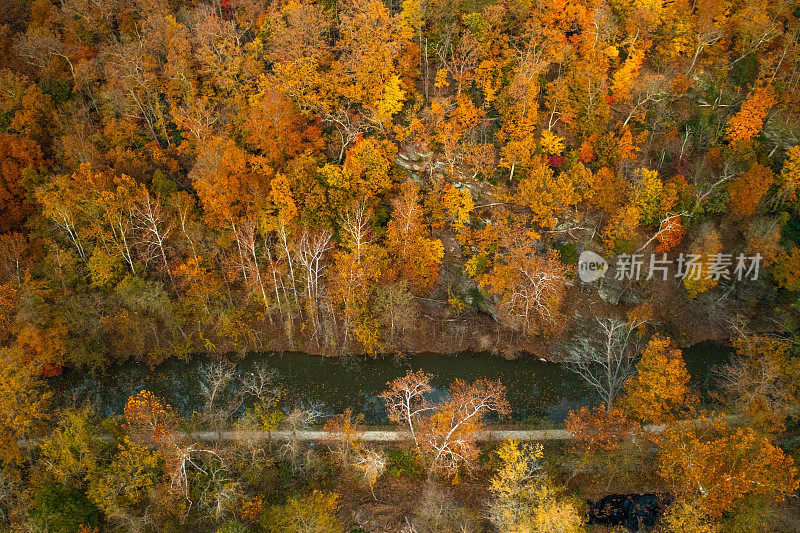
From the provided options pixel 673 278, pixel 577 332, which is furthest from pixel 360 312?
pixel 673 278

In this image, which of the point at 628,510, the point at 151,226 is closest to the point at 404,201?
the point at 151,226

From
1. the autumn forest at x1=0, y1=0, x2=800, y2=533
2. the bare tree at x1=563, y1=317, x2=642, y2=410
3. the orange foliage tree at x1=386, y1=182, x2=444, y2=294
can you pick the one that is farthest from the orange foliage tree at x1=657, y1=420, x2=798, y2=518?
the orange foliage tree at x1=386, y1=182, x2=444, y2=294

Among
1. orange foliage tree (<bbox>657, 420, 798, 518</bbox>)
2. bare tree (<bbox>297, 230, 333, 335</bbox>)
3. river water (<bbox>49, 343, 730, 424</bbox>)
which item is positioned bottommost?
river water (<bbox>49, 343, 730, 424</bbox>)

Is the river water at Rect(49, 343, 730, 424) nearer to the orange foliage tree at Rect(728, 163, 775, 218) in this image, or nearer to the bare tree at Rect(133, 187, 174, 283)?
the bare tree at Rect(133, 187, 174, 283)

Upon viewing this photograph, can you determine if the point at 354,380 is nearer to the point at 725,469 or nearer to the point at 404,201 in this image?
the point at 404,201

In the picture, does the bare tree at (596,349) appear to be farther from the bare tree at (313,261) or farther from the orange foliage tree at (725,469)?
the bare tree at (313,261)

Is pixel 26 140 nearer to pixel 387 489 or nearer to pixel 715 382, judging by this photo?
pixel 387 489

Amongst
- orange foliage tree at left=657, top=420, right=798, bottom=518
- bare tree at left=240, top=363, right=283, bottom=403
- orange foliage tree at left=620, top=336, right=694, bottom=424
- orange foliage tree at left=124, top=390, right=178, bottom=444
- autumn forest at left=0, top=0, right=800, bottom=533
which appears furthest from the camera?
bare tree at left=240, top=363, right=283, bottom=403
